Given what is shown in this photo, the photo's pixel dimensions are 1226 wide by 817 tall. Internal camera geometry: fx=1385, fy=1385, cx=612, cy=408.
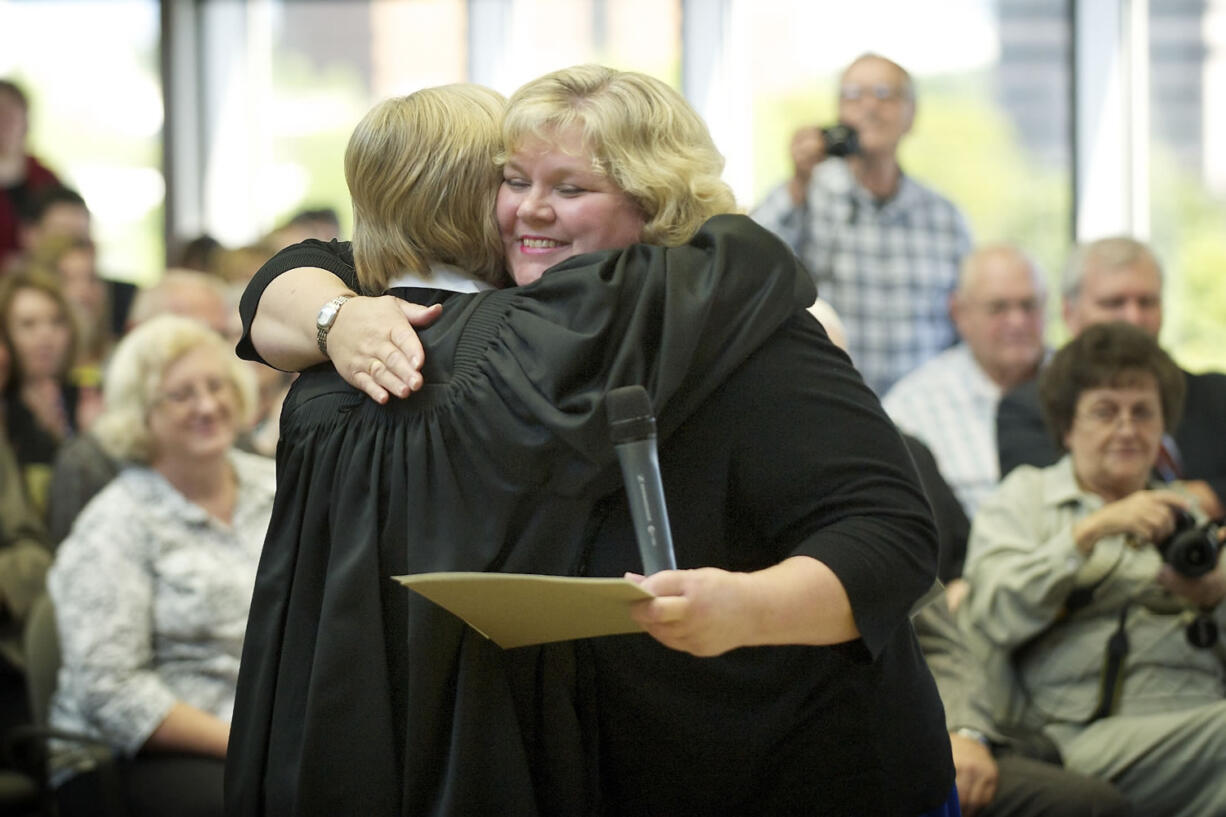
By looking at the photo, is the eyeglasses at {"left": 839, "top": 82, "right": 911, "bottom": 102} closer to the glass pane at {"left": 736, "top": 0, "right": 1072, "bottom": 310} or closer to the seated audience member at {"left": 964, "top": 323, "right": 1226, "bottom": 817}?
the glass pane at {"left": 736, "top": 0, "right": 1072, "bottom": 310}

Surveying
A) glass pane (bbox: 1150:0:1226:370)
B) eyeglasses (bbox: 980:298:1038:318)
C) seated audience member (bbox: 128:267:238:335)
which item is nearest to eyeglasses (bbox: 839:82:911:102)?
eyeglasses (bbox: 980:298:1038:318)

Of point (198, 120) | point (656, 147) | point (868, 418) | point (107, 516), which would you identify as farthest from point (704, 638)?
point (198, 120)

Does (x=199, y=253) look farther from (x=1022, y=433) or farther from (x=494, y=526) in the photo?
(x=494, y=526)

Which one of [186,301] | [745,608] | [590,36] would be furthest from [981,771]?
[590,36]

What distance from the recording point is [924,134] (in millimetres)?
5266

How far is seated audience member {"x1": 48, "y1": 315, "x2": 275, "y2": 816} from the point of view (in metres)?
2.72

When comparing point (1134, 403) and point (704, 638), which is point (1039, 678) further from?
point (704, 638)

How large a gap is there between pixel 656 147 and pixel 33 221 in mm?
4485

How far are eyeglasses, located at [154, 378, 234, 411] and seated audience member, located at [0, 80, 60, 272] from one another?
2401 mm

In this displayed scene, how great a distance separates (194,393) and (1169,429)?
6.82ft

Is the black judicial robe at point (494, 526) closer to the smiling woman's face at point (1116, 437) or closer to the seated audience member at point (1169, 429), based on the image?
the smiling woman's face at point (1116, 437)

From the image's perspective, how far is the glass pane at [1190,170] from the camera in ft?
16.2

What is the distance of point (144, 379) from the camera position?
3.08m

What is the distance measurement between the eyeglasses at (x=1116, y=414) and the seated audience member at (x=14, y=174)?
395cm
